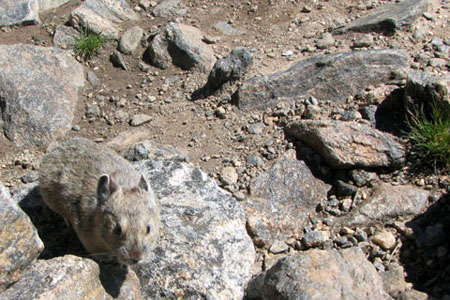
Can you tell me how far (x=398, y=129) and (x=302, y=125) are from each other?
1391mm

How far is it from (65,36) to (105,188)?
5.83 metres

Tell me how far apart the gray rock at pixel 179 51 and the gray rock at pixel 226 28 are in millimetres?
633

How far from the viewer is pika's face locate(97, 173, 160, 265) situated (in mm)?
5266

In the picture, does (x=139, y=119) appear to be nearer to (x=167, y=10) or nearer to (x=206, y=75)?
(x=206, y=75)

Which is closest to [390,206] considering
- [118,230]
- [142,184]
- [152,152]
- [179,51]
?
[142,184]

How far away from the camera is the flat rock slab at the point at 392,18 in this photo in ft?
30.7

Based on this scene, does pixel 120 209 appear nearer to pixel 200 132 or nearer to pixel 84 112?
pixel 200 132

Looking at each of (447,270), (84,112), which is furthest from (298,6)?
(447,270)

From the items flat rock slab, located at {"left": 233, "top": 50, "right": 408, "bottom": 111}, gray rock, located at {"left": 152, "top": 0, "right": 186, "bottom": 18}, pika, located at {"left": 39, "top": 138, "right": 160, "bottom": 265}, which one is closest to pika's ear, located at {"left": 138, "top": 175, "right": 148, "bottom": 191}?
pika, located at {"left": 39, "top": 138, "right": 160, "bottom": 265}

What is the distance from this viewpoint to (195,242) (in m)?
6.04

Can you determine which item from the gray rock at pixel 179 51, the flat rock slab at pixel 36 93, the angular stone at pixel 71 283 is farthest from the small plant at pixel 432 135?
the flat rock slab at pixel 36 93

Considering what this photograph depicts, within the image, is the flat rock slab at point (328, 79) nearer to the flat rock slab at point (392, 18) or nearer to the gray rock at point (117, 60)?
the flat rock slab at point (392, 18)

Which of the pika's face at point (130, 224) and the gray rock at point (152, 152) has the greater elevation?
the pika's face at point (130, 224)

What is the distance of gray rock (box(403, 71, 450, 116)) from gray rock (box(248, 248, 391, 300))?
282 centimetres
